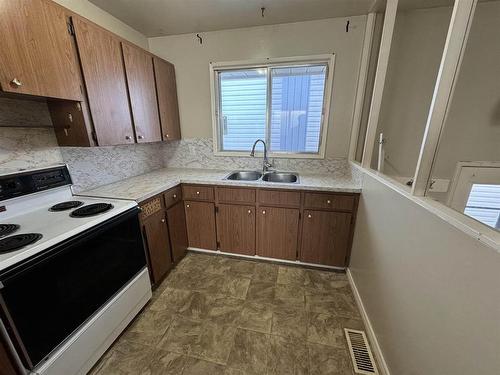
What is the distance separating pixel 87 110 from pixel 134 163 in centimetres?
92

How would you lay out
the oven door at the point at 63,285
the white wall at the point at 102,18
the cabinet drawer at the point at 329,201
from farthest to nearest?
the cabinet drawer at the point at 329,201, the white wall at the point at 102,18, the oven door at the point at 63,285

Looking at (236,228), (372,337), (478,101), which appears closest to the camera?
(372,337)

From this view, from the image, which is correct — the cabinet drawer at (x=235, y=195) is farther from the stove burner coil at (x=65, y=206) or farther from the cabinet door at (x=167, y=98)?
the stove burner coil at (x=65, y=206)

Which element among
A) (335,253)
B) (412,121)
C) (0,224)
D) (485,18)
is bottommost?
(335,253)

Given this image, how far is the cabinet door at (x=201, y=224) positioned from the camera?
2291 mm

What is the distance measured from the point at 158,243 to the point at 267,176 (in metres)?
1.37

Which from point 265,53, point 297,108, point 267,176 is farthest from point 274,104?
point 267,176

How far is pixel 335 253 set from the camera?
6.95 ft

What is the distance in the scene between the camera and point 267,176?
247 cm

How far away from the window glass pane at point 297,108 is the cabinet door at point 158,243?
5.02 ft

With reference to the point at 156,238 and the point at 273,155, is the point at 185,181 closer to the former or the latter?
the point at 156,238

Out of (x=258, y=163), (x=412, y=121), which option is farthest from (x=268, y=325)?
(x=412, y=121)

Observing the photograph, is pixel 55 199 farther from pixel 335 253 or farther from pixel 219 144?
pixel 335 253

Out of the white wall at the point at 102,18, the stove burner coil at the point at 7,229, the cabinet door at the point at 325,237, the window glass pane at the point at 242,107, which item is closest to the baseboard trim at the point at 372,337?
the cabinet door at the point at 325,237
